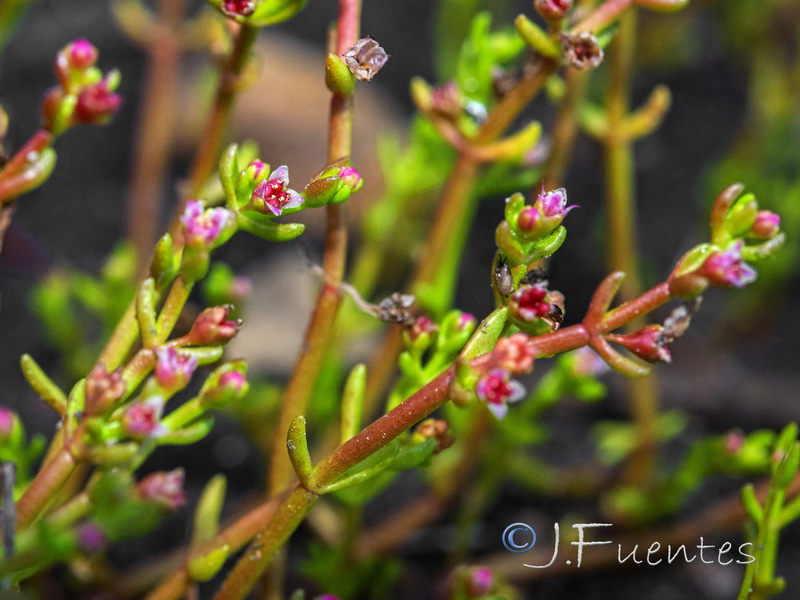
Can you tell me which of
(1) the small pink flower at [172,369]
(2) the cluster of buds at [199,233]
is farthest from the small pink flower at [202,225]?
(1) the small pink flower at [172,369]

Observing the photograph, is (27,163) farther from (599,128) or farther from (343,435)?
(599,128)

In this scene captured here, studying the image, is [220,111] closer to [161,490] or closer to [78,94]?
[78,94]

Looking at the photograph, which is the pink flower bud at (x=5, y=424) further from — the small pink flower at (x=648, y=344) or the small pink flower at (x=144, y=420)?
the small pink flower at (x=648, y=344)

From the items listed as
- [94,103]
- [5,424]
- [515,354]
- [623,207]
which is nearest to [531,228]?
[515,354]

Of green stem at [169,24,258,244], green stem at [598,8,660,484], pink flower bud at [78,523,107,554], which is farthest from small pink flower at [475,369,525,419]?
green stem at [598,8,660,484]

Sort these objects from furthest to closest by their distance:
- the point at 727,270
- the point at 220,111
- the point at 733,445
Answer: the point at 733,445 < the point at 220,111 < the point at 727,270

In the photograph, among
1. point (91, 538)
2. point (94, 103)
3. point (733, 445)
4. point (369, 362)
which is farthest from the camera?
point (369, 362)
